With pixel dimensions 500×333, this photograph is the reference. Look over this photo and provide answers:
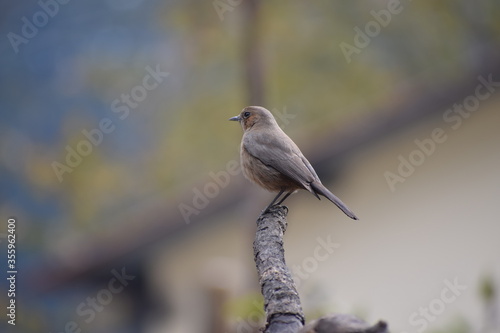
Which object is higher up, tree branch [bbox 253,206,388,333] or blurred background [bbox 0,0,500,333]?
blurred background [bbox 0,0,500,333]

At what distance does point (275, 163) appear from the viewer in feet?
16.9

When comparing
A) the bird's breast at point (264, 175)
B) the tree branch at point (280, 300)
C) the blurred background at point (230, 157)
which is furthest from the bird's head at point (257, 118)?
the tree branch at point (280, 300)

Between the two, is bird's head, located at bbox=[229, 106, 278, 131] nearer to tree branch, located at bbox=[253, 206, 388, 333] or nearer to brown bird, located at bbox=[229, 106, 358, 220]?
brown bird, located at bbox=[229, 106, 358, 220]

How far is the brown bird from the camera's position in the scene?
500 centimetres

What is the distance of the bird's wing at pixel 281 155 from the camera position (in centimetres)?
500

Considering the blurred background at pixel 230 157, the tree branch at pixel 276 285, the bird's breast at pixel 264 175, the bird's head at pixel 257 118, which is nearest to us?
the tree branch at pixel 276 285

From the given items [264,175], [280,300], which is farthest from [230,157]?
[280,300]

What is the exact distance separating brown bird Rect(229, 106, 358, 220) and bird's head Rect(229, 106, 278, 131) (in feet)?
0.04

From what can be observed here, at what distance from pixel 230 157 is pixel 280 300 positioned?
8.75 meters

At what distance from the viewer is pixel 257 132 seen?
18.1 feet

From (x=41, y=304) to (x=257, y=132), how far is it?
5.58m

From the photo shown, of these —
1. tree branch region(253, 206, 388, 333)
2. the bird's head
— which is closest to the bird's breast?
the bird's head

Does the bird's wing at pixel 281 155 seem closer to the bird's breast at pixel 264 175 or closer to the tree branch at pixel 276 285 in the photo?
the bird's breast at pixel 264 175

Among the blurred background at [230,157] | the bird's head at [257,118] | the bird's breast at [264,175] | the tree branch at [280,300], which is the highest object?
the blurred background at [230,157]
